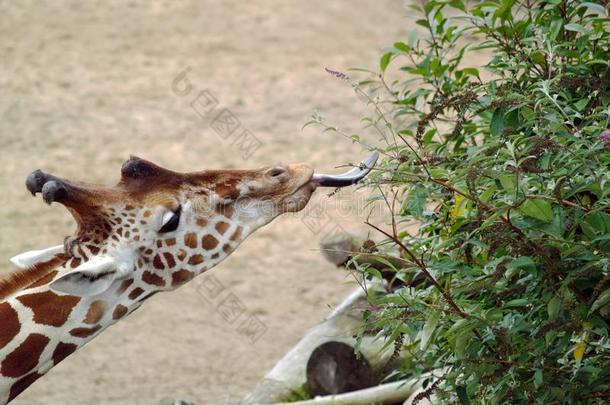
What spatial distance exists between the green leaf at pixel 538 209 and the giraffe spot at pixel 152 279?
1.25 metres

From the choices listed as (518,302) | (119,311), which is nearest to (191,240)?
(119,311)

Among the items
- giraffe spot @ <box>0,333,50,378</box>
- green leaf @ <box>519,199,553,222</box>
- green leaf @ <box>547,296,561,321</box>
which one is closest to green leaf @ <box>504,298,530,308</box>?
green leaf @ <box>547,296,561,321</box>

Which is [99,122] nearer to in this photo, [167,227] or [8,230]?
[8,230]

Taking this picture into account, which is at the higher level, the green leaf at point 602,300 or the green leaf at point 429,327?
the green leaf at point 429,327

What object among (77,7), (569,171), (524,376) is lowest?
(524,376)

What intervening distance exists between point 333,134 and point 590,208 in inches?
A: 237

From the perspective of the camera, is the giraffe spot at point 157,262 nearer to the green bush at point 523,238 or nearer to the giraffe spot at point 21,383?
the giraffe spot at point 21,383

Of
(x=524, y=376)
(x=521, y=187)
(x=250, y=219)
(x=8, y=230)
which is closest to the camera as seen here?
(x=521, y=187)

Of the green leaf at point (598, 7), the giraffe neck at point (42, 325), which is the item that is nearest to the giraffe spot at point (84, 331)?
the giraffe neck at point (42, 325)

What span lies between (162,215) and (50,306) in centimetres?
42

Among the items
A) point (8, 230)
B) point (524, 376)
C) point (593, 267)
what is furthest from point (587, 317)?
point (8, 230)

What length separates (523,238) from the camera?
2.57m

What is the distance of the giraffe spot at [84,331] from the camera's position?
312cm

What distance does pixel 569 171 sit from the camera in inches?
100
